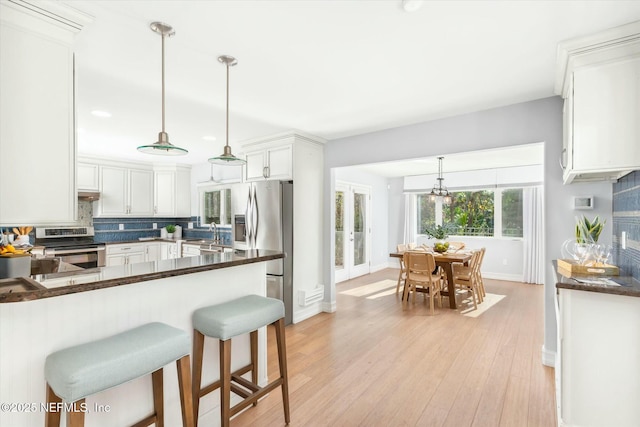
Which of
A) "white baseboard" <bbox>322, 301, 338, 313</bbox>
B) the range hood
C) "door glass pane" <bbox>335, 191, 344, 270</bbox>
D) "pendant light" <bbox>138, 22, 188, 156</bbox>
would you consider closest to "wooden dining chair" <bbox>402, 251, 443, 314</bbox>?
"white baseboard" <bbox>322, 301, 338, 313</bbox>

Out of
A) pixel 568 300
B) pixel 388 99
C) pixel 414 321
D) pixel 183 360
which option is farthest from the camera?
pixel 414 321

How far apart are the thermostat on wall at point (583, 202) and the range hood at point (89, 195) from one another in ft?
21.6

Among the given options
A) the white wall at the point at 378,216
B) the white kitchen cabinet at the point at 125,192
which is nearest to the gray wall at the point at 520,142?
the white wall at the point at 378,216

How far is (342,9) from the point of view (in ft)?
5.46

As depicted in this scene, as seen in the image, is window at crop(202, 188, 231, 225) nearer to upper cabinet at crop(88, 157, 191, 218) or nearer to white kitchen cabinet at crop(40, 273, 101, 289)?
upper cabinet at crop(88, 157, 191, 218)

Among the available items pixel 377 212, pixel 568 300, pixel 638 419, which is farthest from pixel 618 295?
pixel 377 212

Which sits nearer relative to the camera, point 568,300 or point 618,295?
point 618,295

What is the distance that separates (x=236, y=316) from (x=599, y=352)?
209cm

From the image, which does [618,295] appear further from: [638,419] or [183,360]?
[183,360]

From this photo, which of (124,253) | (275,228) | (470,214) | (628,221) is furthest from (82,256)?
(470,214)

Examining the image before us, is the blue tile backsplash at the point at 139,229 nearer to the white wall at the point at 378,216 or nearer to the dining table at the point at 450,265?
the white wall at the point at 378,216

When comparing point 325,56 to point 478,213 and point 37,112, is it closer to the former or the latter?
point 37,112

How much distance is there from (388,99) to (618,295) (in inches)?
85.7

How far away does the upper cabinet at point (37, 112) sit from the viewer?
143cm
